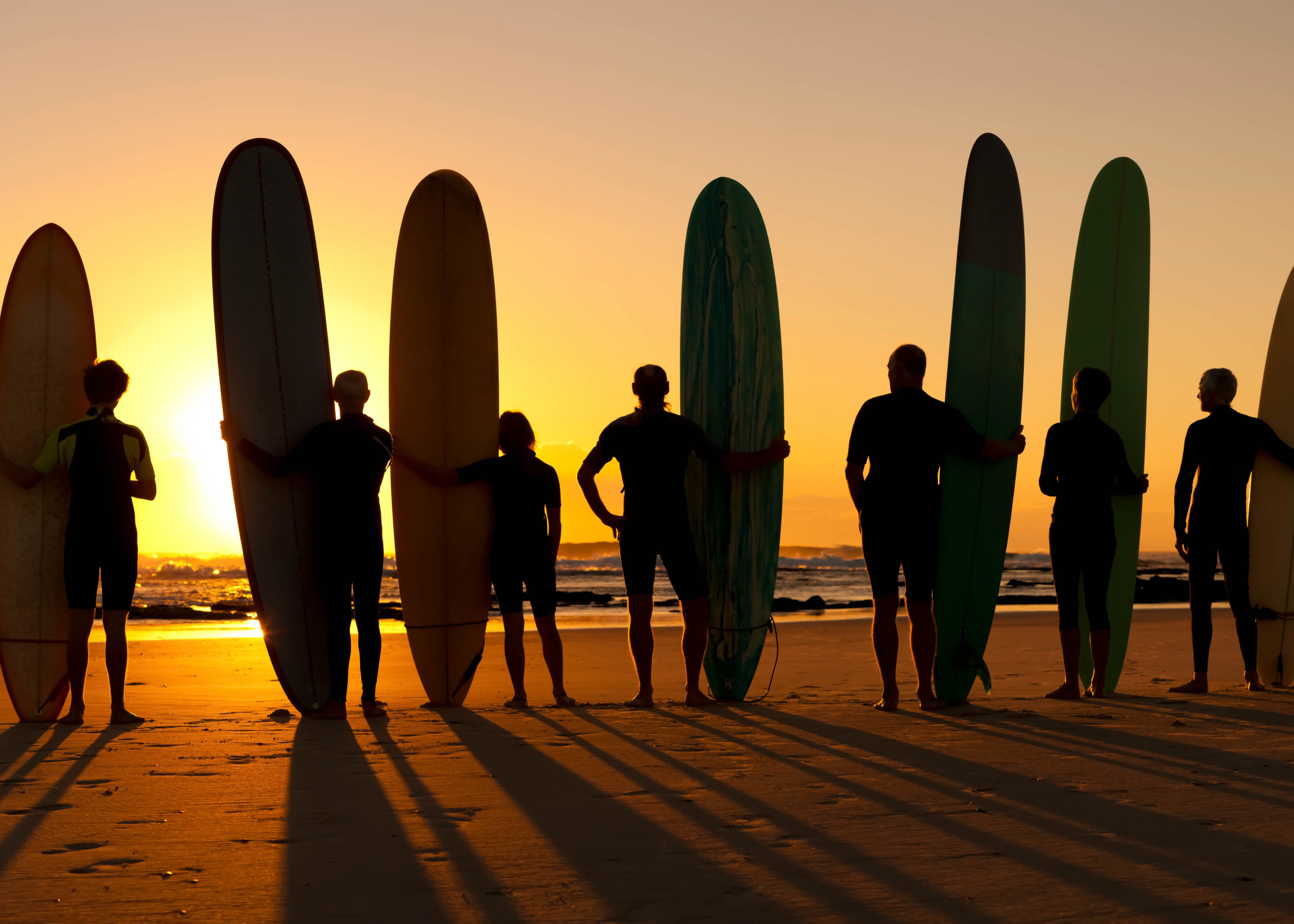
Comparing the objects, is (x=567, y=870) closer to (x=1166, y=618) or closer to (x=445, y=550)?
(x=445, y=550)

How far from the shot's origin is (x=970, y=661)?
4645mm

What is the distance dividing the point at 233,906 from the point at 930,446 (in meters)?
3.02

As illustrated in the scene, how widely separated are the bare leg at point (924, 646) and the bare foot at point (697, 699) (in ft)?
2.64

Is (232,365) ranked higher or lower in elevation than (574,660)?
higher

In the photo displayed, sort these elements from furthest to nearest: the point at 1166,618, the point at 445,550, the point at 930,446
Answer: the point at 1166,618
the point at 445,550
the point at 930,446

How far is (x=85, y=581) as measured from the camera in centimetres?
420

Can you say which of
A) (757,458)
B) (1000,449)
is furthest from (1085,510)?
(757,458)

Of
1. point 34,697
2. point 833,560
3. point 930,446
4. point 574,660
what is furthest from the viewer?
point 833,560

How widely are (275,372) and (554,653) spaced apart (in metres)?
1.74

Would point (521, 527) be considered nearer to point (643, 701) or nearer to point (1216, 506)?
point (643, 701)

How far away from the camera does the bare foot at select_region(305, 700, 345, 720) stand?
13.8 feet

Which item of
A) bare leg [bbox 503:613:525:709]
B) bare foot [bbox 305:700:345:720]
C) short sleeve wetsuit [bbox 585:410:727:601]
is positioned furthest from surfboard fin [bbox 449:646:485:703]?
short sleeve wetsuit [bbox 585:410:727:601]

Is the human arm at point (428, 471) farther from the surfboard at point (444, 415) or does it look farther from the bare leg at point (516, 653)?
the bare leg at point (516, 653)


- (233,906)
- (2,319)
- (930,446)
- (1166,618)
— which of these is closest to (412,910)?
(233,906)
